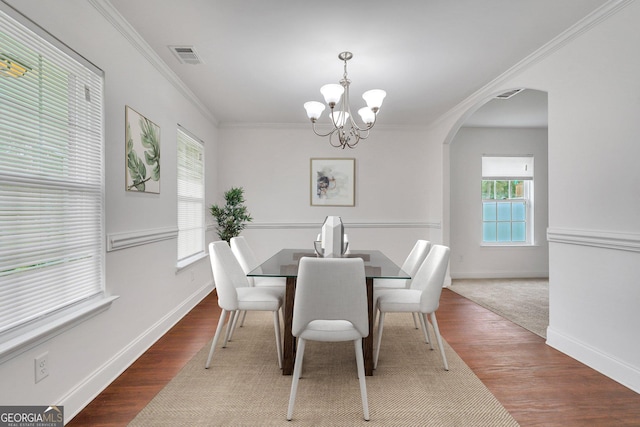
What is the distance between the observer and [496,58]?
3.18 m

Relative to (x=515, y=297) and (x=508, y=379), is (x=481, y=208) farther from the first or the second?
(x=508, y=379)

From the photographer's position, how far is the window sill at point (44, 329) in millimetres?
1540

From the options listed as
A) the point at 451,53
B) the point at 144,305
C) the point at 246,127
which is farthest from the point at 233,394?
the point at 246,127

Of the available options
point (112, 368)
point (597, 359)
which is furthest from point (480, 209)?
point (112, 368)

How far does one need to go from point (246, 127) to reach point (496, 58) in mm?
3726

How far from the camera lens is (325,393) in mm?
2191

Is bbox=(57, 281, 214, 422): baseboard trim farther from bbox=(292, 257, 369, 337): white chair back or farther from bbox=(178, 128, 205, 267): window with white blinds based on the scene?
bbox=(292, 257, 369, 337): white chair back

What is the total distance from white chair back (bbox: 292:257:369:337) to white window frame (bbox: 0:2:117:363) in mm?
1281

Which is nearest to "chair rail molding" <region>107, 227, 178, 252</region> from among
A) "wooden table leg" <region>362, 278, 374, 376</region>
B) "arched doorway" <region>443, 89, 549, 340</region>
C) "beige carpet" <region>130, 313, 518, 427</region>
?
"beige carpet" <region>130, 313, 518, 427</region>

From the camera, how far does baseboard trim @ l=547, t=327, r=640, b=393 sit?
228 centimetres

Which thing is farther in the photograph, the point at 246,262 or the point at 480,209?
the point at 480,209

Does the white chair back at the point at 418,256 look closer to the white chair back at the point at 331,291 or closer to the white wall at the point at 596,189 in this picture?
the white wall at the point at 596,189

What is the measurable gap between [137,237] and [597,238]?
344 centimetres

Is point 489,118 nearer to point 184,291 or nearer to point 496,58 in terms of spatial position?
point 496,58
